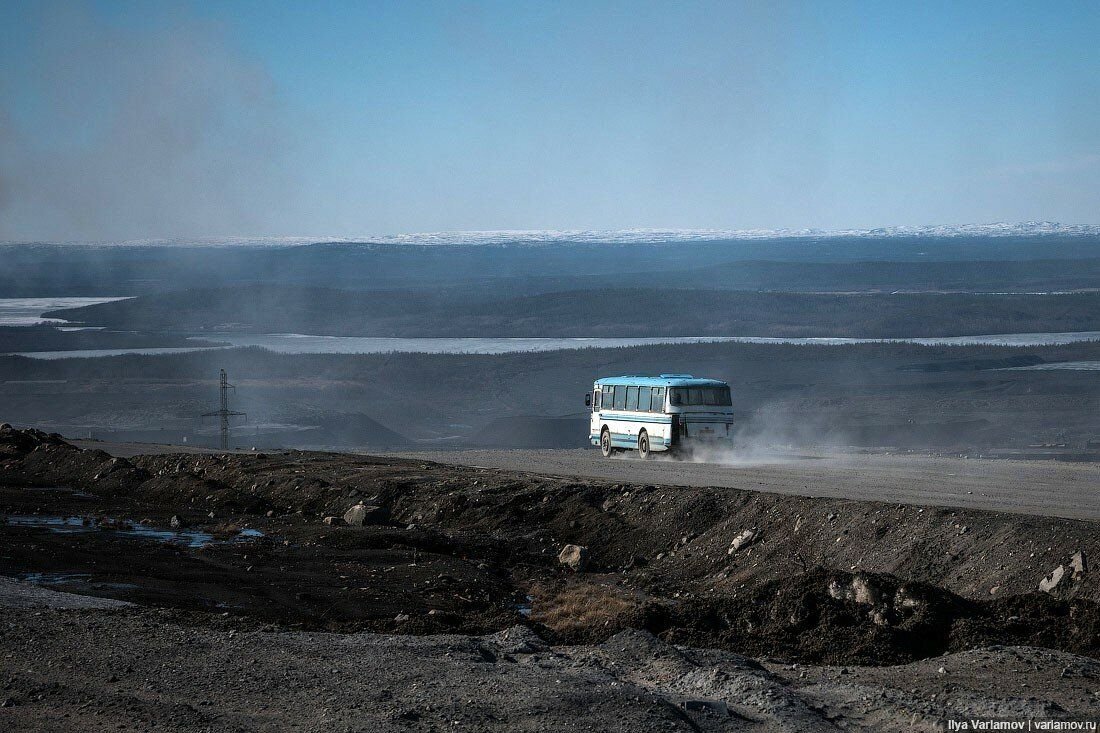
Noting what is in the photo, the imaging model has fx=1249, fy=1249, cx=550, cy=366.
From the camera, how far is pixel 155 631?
602 inches

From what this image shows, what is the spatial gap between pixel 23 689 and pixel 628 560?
12.5 metres

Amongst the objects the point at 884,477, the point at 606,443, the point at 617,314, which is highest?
the point at 617,314

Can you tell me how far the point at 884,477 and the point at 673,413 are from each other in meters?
7.36

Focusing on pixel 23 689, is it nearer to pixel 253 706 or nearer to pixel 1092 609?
pixel 253 706

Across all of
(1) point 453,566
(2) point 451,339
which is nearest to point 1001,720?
(1) point 453,566

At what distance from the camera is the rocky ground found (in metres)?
12.0

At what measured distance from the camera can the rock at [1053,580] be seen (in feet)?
53.0

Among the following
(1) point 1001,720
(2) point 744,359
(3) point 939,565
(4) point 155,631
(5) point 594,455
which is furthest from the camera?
(2) point 744,359

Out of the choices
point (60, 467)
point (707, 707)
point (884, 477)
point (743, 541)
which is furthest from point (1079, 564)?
point (60, 467)

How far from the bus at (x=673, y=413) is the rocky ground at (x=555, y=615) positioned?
22.3 feet

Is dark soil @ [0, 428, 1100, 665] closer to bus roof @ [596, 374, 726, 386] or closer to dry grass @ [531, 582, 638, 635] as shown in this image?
dry grass @ [531, 582, 638, 635]

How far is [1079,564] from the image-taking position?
16188 mm

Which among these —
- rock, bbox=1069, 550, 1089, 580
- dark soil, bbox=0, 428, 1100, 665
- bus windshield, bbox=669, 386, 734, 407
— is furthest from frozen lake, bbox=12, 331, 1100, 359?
rock, bbox=1069, 550, 1089, 580

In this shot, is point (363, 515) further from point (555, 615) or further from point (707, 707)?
point (707, 707)
